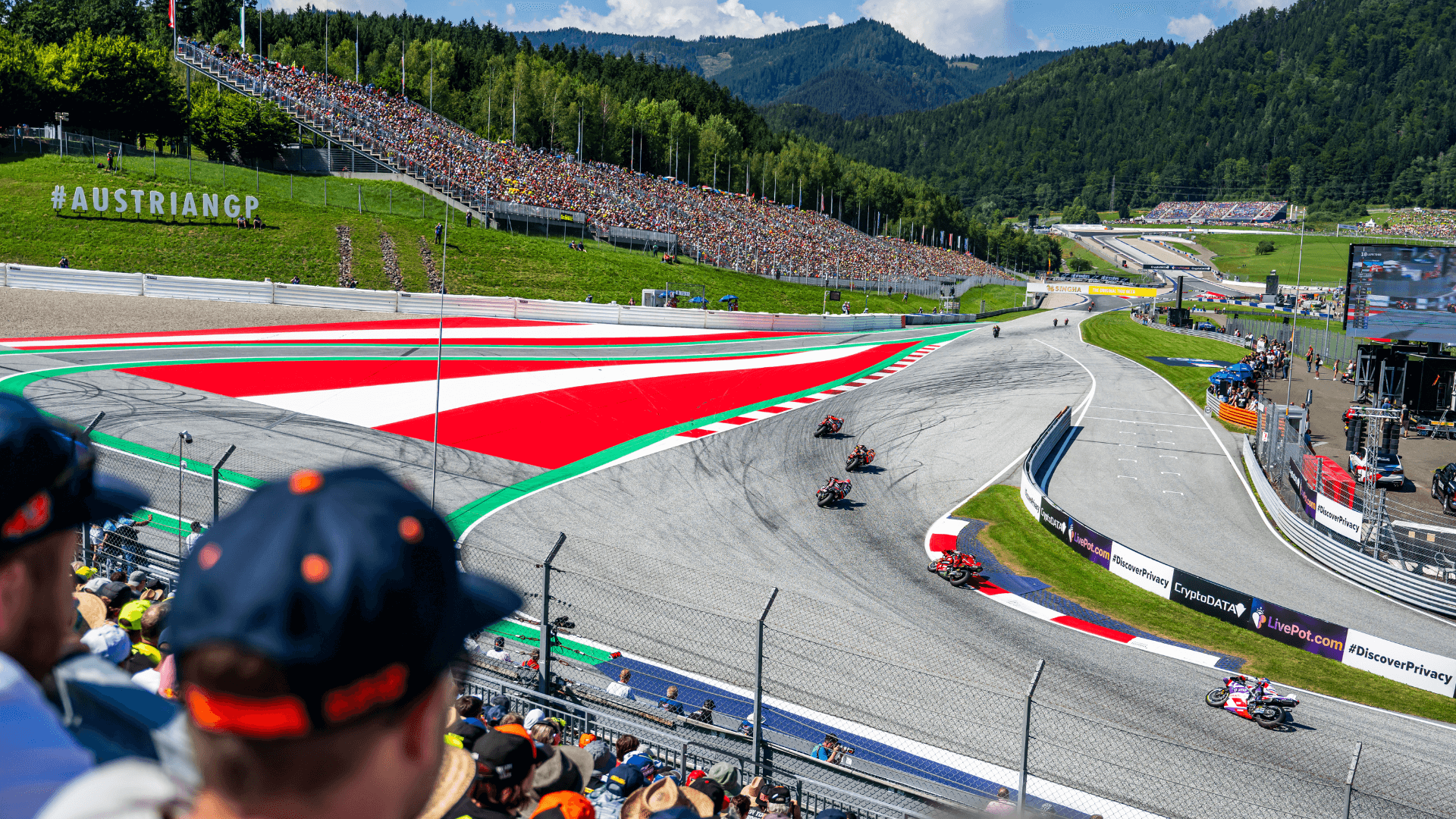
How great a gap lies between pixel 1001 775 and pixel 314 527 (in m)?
12.2

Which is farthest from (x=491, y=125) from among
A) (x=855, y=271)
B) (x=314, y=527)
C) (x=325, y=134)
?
(x=314, y=527)

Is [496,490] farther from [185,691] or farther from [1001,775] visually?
[185,691]

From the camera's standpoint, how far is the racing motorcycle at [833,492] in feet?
78.8

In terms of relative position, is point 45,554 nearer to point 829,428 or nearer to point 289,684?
point 289,684

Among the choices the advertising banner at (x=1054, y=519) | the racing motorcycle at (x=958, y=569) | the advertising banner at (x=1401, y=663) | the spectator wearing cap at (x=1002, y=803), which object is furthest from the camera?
the advertising banner at (x=1054, y=519)

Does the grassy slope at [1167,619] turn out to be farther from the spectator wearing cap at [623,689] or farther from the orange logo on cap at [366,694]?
the orange logo on cap at [366,694]

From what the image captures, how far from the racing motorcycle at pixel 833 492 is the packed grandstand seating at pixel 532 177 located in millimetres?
44085

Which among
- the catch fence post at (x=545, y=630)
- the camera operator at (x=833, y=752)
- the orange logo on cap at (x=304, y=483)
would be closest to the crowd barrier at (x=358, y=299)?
the catch fence post at (x=545, y=630)

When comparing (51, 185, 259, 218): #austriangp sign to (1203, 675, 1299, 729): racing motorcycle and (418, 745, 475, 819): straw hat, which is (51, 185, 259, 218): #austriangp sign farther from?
(418, 745, 475, 819): straw hat

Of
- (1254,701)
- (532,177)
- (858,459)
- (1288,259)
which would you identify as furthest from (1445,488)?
(1288,259)

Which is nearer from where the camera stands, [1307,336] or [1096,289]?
[1307,336]

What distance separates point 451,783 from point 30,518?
3.61 ft

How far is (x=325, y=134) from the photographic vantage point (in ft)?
213

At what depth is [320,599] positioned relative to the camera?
1.44 metres
